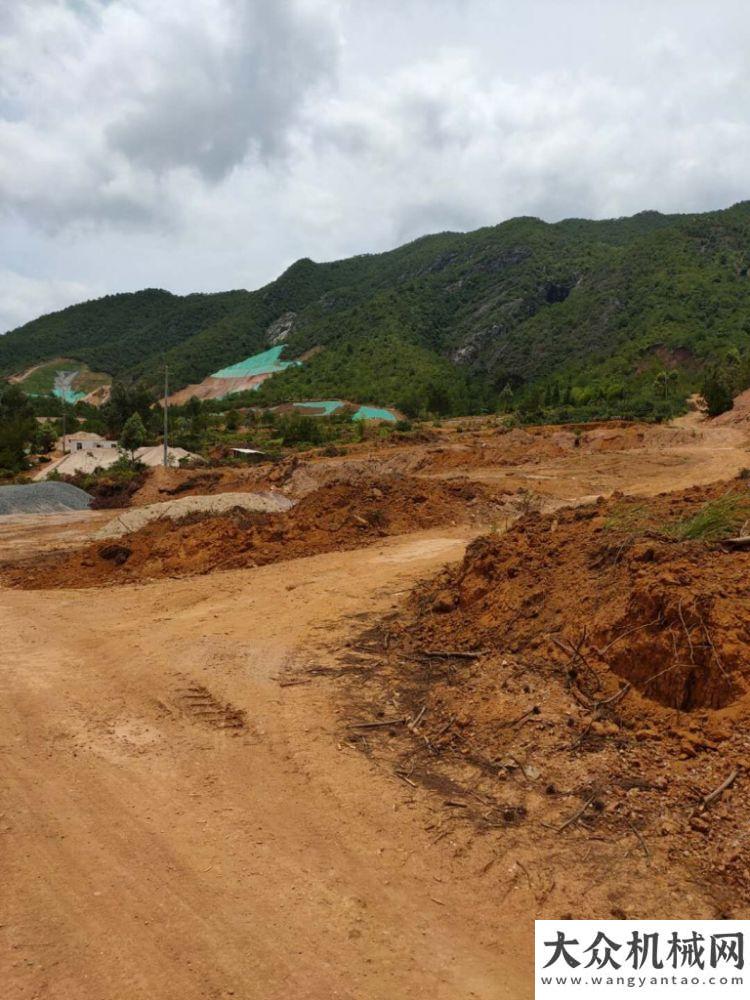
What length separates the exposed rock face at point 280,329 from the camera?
110750 mm

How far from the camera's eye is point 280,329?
11350 centimetres

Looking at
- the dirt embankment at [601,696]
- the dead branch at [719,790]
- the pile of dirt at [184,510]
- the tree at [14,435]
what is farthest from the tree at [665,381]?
the dead branch at [719,790]

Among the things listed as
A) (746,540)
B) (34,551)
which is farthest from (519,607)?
(34,551)

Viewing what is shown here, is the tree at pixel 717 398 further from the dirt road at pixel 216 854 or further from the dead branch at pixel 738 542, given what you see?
the dirt road at pixel 216 854

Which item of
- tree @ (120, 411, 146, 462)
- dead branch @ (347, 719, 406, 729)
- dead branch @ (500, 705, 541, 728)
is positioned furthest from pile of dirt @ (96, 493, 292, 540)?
tree @ (120, 411, 146, 462)

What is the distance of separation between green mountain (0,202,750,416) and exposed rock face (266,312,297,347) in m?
0.36

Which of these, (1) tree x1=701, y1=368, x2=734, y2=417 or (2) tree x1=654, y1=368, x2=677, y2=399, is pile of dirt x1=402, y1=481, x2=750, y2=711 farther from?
(2) tree x1=654, y1=368, x2=677, y2=399

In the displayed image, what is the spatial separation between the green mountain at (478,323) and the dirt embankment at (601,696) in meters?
39.2

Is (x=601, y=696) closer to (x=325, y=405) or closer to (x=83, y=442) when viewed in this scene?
(x=83, y=442)

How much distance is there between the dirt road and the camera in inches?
131

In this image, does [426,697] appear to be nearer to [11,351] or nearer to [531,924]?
[531,924]

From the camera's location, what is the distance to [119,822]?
14.9ft

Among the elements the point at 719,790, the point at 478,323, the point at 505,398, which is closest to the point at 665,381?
the point at 505,398

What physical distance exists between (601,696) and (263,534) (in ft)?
30.6
